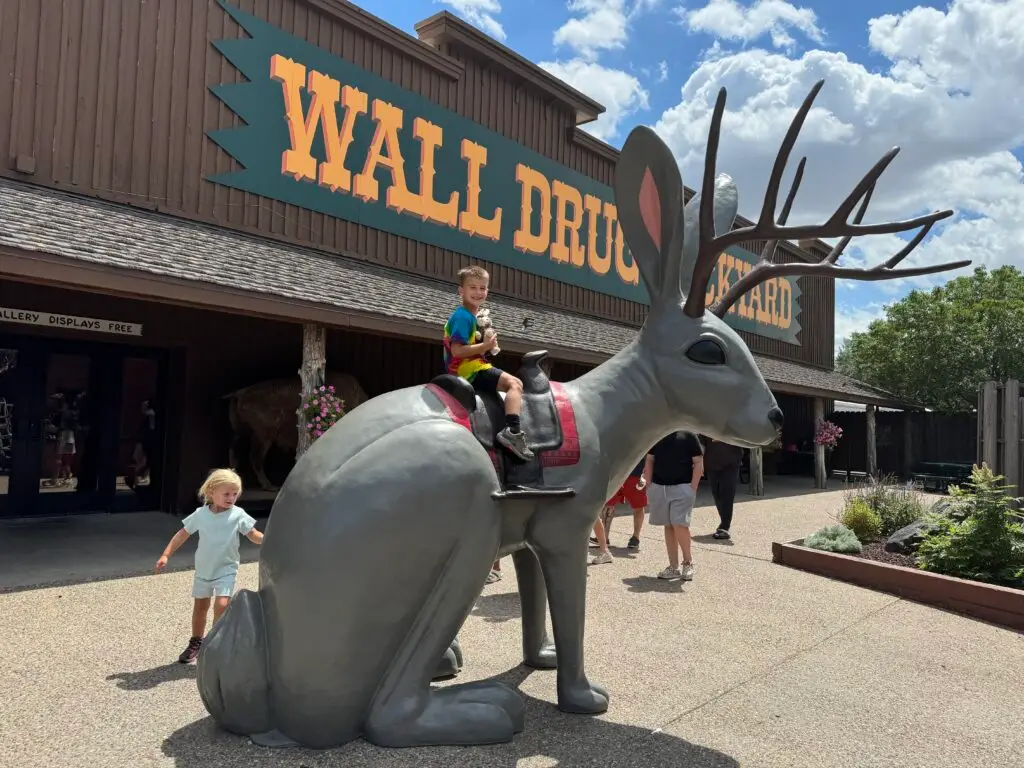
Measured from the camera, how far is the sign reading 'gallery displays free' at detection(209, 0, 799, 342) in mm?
9359

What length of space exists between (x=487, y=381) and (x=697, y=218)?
1.35 m

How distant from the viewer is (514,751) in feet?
9.34

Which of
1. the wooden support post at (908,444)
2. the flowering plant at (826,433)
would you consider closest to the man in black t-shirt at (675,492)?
the flowering plant at (826,433)

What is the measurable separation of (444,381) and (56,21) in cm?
781

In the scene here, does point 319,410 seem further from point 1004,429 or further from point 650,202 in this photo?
point 1004,429

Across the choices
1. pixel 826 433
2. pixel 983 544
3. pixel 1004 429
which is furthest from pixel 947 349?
pixel 983 544

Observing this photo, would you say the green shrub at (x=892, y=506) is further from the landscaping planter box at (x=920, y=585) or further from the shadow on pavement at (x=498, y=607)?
the shadow on pavement at (x=498, y=607)

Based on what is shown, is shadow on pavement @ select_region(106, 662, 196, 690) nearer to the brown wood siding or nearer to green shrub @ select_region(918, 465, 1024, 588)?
green shrub @ select_region(918, 465, 1024, 588)

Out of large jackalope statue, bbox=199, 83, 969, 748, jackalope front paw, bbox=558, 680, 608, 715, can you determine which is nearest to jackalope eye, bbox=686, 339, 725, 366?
large jackalope statue, bbox=199, 83, 969, 748

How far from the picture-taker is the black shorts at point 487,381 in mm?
3156

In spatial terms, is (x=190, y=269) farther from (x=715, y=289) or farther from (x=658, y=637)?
(x=715, y=289)

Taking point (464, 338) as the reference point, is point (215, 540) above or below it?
below

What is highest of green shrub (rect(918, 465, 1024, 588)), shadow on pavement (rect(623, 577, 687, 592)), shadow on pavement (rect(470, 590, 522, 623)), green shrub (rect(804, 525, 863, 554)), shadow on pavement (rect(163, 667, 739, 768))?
green shrub (rect(918, 465, 1024, 588))

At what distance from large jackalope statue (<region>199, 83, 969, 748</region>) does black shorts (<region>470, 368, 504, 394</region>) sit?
124mm
